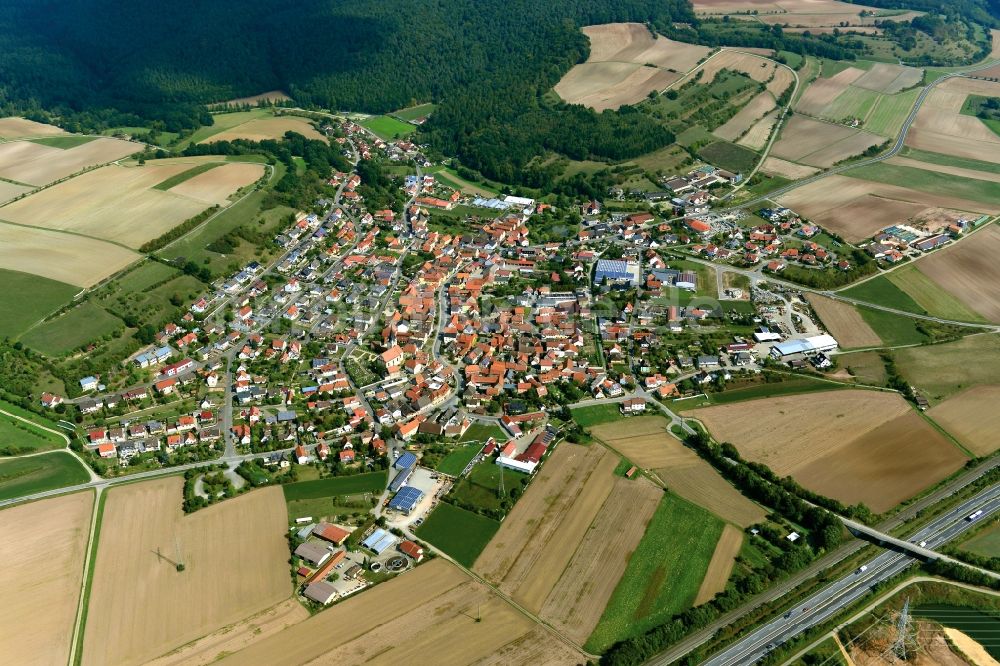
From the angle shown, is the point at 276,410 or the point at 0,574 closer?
the point at 0,574

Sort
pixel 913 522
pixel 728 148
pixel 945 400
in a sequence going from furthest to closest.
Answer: pixel 728 148
pixel 945 400
pixel 913 522

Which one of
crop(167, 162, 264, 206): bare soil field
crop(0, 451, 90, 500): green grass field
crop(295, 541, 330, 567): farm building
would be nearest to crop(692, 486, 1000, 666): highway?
crop(295, 541, 330, 567): farm building

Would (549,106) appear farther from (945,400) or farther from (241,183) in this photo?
(945,400)

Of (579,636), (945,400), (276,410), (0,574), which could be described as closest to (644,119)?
(945,400)

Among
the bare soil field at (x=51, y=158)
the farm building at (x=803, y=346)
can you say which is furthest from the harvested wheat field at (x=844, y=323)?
the bare soil field at (x=51, y=158)

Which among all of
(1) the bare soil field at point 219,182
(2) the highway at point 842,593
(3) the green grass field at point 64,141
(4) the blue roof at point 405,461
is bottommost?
(2) the highway at point 842,593

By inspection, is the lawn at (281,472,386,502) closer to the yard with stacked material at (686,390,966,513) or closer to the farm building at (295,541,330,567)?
the farm building at (295,541,330,567)

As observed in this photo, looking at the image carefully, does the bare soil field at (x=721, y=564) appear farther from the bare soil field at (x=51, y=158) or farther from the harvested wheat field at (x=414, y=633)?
the bare soil field at (x=51, y=158)

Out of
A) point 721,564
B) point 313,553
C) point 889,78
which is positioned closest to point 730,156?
point 889,78
